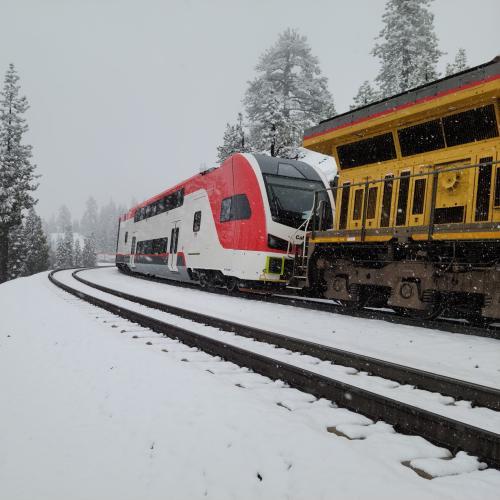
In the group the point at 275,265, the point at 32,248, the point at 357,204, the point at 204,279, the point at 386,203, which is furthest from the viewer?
the point at 32,248

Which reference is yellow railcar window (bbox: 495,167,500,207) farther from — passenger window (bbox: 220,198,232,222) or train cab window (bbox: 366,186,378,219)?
passenger window (bbox: 220,198,232,222)

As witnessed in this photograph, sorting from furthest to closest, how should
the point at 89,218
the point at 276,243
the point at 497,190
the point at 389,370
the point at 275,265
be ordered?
the point at 89,218 → the point at 276,243 → the point at 275,265 → the point at 497,190 → the point at 389,370

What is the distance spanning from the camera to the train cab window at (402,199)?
8.55m

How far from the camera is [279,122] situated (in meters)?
27.7

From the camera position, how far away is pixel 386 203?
29.5 ft

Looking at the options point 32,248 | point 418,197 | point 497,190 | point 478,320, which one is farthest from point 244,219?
point 32,248

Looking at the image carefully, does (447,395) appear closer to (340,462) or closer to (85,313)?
(340,462)

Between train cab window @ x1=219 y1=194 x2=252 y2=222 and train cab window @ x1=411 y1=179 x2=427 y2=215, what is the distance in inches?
188

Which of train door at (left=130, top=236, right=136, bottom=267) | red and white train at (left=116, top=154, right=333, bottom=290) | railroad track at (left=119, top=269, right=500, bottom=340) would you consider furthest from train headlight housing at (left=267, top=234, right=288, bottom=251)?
train door at (left=130, top=236, right=136, bottom=267)

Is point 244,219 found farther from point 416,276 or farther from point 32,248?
point 32,248

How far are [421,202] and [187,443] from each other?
267 inches

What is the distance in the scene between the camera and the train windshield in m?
12.1

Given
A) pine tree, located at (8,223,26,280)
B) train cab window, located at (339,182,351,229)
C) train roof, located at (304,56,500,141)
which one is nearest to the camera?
train roof, located at (304,56,500,141)

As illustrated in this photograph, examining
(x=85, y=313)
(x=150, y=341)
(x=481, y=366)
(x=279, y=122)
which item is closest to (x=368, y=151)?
(x=481, y=366)
